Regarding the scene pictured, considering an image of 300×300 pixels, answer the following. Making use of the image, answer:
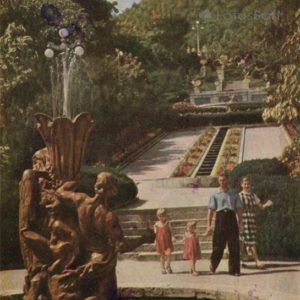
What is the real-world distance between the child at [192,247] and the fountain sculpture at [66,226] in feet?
2.89

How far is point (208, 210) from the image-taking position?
6004 millimetres

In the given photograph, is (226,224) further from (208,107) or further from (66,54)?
(66,54)

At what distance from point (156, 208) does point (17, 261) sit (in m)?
1.28

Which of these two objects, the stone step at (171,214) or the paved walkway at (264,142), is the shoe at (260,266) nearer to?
the stone step at (171,214)

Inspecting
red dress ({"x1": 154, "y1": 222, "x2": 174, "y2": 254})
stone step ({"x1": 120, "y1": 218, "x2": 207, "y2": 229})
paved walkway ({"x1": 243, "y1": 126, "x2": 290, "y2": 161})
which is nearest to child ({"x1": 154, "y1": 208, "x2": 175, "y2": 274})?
red dress ({"x1": 154, "y1": 222, "x2": 174, "y2": 254})

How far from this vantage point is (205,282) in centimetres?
579

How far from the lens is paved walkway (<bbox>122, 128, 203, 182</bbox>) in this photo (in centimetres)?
629

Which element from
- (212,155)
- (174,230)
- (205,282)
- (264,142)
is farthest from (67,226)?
(264,142)

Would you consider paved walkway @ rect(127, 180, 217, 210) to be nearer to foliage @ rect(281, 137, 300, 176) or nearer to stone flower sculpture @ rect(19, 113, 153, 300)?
foliage @ rect(281, 137, 300, 176)

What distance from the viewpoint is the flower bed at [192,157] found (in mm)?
6348

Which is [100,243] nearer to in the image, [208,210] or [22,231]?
[22,231]

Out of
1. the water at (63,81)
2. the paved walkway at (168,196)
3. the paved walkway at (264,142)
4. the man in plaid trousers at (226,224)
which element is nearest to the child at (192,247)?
the man in plaid trousers at (226,224)

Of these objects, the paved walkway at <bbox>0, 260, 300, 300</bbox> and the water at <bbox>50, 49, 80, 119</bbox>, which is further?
the water at <bbox>50, 49, 80, 119</bbox>

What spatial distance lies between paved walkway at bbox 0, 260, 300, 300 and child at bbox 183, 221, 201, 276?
5 cm
